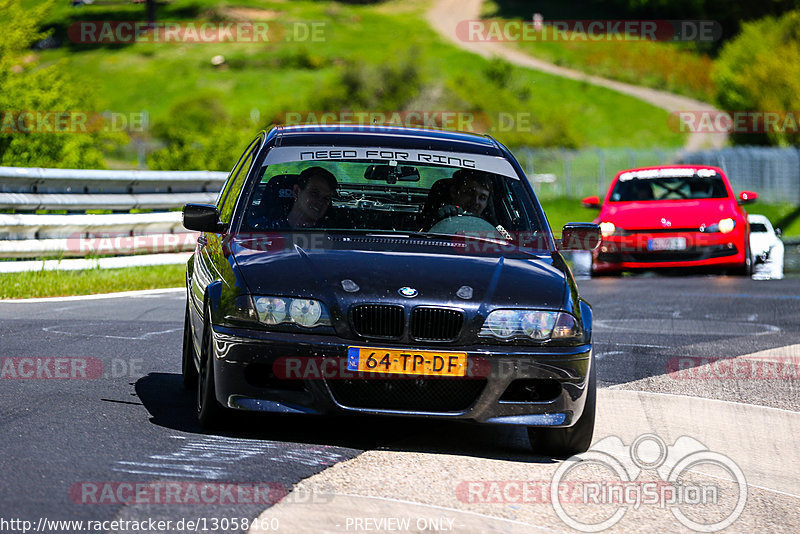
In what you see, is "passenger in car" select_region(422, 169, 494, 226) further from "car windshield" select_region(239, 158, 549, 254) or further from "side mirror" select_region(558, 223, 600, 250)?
"side mirror" select_region(558, 223, 600, 250)

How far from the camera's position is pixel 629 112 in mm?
95750

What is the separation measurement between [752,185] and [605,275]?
26913 mm

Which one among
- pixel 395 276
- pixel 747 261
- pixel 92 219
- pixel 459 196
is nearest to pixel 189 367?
pixel 459 196

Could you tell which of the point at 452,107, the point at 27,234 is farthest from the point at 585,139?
the point at 27,234

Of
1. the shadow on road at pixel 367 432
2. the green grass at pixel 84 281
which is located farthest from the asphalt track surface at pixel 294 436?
the green grass at pixel 84 281

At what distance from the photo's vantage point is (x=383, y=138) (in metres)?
7.52

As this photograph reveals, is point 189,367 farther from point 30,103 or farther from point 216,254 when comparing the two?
point 30,103

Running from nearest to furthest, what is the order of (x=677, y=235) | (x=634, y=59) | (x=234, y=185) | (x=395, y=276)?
1. (x=395, y=276)
2. (x=234, y=185)
3. (x=677, y=235)
4. (x=634, y=59)

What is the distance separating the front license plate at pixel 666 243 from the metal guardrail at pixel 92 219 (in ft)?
19.3

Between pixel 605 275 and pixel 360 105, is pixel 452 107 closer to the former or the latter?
pixel 360 105

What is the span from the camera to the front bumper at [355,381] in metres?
5.82

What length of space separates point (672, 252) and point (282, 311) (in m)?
12.0

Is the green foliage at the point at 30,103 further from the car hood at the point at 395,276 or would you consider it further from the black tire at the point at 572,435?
the black tire at the point at 572,435

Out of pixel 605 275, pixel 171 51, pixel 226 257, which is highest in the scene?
pixel 171 51
